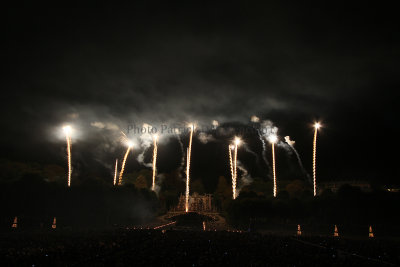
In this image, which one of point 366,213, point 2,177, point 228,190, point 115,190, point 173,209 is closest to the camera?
point 366,213

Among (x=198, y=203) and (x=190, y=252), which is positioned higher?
(x=198, y=203)

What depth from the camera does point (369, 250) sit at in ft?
85.3

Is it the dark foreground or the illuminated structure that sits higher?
the illuminated structure

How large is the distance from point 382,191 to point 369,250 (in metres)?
36.0

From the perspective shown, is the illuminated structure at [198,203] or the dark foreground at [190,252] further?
the illuminated structure at [198,203]

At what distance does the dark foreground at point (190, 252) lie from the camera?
832 inches

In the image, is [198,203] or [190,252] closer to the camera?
[190,252]

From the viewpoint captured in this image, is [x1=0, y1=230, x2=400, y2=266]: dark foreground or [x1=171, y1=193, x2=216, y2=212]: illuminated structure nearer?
[x1=0, y1=230, x2=400, y2=266]: dark foreground

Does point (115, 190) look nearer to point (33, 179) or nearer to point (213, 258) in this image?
point (33, 179)

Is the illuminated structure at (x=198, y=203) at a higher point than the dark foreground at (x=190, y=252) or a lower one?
higher

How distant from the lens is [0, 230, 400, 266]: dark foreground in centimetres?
2112

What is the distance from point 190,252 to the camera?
23.7 m

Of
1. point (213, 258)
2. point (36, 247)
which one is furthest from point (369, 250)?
point (36, 247)

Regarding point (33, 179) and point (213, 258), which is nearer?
point (213, 258)
